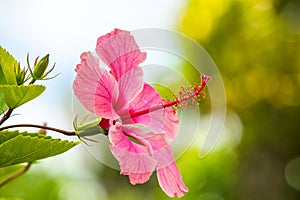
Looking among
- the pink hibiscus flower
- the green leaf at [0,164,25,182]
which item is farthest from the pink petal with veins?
the green leaf at [0,164,25,182]

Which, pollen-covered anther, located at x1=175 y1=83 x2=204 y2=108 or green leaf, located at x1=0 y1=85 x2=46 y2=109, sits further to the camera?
pollen-covered anther, located at x1=175 y1=83 x2=204 y2=108

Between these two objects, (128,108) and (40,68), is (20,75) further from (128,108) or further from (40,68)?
(128,108)

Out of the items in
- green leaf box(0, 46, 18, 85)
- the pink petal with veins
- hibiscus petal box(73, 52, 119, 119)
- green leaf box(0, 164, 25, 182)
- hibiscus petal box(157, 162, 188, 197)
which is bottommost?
green leaf box(0, 164, 25, 182)

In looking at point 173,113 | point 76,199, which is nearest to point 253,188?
point 76,199

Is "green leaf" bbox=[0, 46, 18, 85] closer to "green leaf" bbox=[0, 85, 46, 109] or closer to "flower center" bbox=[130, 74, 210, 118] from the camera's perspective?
"green leaf" bbox=[0, 85, 46, 109]

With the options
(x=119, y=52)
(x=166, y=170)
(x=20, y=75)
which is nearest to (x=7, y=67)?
(x=20, y=75)

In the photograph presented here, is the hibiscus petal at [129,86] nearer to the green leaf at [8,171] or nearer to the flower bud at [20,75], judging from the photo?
the flower bud at [20,75]
